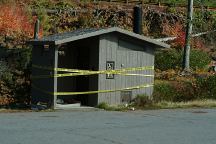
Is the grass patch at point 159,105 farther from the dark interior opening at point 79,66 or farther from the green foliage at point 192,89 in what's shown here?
the green foliage at point 192,89

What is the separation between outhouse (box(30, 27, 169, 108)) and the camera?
21.7 meters

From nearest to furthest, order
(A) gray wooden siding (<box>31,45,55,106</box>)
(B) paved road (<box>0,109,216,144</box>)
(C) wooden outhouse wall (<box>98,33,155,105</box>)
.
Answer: (B) paved road (<box>0,109,216,144</box>), (A) gray wooden siding (<box>31,45,55,106</box>), (C) wooden outhouse wall (<box>98,33,155,105</box>)

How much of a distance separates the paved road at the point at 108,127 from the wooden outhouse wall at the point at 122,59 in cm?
208

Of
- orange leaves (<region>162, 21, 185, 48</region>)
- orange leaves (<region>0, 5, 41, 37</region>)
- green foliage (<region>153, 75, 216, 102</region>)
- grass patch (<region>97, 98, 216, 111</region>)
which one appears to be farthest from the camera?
orange leaves (<region>162, 21, 185, 48</region>)

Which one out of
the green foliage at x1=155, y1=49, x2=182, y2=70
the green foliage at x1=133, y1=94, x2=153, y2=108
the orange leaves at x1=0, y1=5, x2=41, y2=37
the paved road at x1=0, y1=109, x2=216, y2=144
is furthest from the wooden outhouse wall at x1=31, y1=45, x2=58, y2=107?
the green foliage at x1=155, y1=49, x2=182, y2=70

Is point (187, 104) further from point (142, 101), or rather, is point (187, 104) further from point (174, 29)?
point (174, 29)

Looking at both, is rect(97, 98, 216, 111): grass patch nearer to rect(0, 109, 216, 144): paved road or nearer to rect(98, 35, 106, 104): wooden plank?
rect(98, 35, 106, 104): wooden plank

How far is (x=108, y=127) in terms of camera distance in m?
15.9

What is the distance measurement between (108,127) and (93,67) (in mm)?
6834

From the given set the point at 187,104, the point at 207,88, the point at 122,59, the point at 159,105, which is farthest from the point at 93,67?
the point at 207,88

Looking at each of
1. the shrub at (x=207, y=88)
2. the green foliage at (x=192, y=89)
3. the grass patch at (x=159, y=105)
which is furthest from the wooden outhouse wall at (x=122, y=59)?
the shrub at (x=207, y=88)

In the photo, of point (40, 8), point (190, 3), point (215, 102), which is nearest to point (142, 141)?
point (215, 102)

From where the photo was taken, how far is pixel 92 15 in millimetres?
41812

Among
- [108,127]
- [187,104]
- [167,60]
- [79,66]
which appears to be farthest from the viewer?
[167,60]
